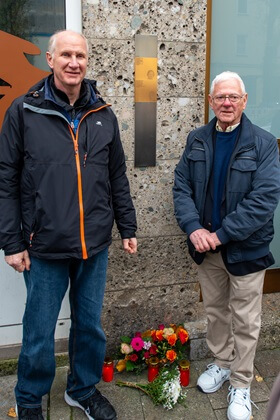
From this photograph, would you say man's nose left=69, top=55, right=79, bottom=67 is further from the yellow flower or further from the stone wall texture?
the yellow flower

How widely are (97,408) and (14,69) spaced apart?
212 cm

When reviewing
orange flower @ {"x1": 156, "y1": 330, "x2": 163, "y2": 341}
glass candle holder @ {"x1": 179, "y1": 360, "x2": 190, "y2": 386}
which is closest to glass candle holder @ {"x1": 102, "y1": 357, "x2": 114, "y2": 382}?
orange flower @ {"x1": 156, "y1": 330, "x2": 163, "y2": 341}

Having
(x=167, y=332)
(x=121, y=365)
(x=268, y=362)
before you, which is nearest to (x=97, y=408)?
(x=121, y=365)

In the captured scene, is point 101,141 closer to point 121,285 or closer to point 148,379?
point 121,285

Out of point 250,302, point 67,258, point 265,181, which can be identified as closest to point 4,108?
point 67,258

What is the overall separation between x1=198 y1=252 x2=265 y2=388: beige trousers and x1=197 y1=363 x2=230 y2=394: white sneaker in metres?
0.05

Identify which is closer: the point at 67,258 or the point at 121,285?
the point at 67,258

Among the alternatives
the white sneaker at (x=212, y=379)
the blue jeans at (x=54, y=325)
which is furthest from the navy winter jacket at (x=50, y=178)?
the white sneaker at (x=212, y=379)

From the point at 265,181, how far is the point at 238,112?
0.42 metres

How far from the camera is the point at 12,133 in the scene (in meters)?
2.27

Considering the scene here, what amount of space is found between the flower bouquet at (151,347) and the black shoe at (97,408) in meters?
0.37

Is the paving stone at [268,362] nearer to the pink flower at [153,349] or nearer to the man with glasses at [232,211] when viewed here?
the man with glasses at [232,211]

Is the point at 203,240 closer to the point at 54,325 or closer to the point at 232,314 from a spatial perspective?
the point at 232,314

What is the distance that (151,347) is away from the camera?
3.19 m
